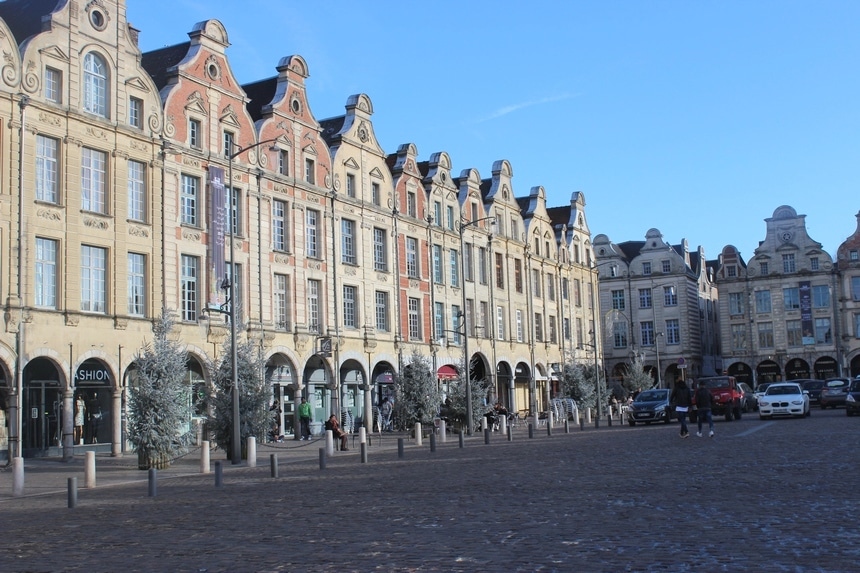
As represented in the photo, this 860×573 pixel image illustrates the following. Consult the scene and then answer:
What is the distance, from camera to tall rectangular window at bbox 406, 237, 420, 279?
50.2 m

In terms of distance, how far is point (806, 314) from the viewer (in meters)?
83.5

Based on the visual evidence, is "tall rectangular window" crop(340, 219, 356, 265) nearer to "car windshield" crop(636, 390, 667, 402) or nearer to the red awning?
the red awning

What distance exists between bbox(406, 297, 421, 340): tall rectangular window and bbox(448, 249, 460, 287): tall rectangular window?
4010mm

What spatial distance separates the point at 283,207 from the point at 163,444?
17330mm

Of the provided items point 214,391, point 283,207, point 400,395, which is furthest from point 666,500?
point 283,207

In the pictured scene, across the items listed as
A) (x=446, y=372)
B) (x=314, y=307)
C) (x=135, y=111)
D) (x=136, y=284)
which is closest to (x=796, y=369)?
(x=446, y=372)

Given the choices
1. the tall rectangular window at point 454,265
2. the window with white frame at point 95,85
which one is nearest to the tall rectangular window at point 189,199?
the window with white frame at point 95,85

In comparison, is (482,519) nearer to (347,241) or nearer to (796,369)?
(347,241)

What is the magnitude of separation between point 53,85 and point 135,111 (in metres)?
3.54

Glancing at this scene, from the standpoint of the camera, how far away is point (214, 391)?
1227 inches

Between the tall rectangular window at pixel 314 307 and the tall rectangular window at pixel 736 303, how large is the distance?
180ft

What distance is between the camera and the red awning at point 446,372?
171ft

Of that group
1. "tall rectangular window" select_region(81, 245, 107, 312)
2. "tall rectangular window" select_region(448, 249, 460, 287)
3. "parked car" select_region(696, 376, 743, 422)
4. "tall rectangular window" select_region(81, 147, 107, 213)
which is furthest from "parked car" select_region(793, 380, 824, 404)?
"tall rectangular window" select_region(81, 147, 107, 213)

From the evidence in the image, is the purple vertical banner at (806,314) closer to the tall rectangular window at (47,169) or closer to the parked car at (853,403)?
the parked car at (853,403)
